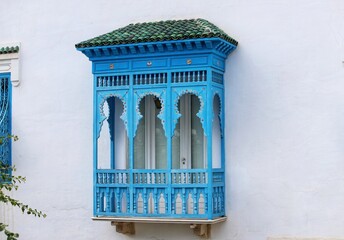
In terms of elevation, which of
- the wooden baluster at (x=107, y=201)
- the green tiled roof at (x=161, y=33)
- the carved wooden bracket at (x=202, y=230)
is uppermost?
the green tiled roof at (x=161, y=33)

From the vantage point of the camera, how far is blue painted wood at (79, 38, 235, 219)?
991 cm

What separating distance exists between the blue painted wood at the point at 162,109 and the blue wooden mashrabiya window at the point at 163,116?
0.04ft

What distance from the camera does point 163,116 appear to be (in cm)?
1005

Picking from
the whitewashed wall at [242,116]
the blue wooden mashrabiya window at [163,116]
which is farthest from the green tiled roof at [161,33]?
the whitewashed wall at [242,116]

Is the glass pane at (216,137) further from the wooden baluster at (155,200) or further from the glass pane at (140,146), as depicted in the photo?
the glass pane at (140,146)

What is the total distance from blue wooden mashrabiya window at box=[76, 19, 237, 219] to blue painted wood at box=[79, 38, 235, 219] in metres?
0.01

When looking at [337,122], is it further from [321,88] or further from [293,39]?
[293,39]

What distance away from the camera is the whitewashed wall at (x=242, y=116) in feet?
32.3

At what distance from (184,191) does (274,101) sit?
1.55 meters

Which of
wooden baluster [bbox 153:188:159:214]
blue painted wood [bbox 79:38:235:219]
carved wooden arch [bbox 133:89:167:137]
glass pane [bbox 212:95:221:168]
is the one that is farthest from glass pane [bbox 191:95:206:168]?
wooden baluster [bbox 153:188:159:214]

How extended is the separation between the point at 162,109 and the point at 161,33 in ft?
3.03

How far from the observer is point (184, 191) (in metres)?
9.96

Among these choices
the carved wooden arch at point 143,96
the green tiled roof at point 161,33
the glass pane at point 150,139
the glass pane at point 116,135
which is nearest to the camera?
the green tiled roof at point 161,33

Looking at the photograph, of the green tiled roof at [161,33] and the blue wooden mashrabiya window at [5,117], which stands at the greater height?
the green tiled roof at [161,33]
